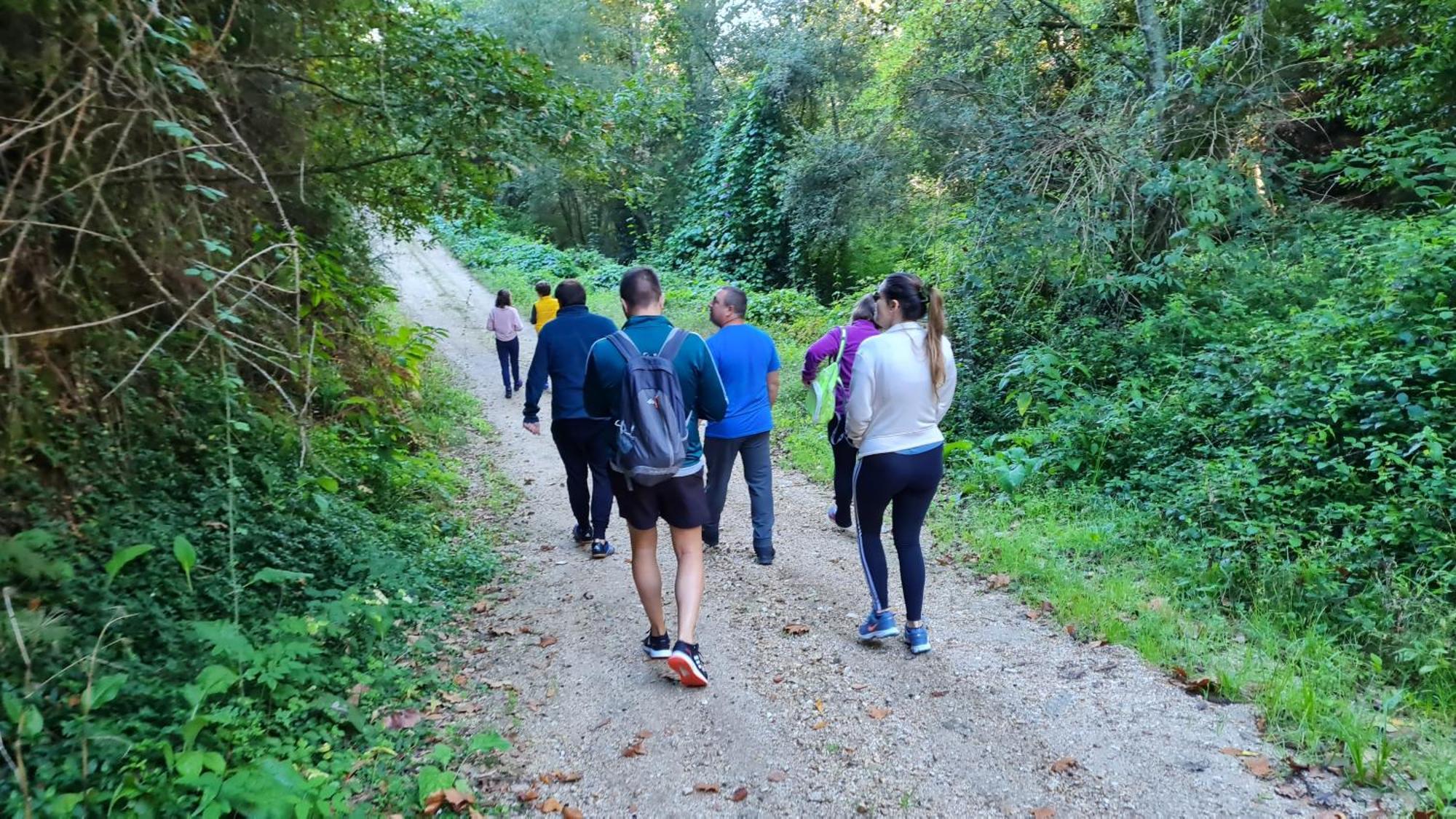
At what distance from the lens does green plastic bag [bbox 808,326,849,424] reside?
5715mm

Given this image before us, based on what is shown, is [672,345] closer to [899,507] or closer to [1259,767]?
[899,507]

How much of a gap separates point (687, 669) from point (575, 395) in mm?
2494

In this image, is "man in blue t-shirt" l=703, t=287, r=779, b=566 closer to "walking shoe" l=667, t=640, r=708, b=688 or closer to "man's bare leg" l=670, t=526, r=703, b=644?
"man's bare leg" l=670, t=526, r=703, b=644

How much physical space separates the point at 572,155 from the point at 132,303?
13.8ft

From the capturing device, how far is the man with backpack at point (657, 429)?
412cm

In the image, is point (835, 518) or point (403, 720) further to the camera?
point (835, 518)

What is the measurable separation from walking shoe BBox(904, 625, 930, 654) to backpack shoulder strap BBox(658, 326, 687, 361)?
203cm

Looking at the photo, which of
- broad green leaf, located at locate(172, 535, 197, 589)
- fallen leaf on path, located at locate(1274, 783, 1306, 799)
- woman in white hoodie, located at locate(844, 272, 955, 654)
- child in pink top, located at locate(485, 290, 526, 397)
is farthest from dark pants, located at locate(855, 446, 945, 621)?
child in pink top, located at locate(485, 290, 526, 397)

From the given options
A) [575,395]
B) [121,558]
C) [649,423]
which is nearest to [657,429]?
[649,423]

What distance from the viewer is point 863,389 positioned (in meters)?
4.30

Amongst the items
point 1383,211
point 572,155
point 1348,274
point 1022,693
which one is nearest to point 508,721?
point 1022,693

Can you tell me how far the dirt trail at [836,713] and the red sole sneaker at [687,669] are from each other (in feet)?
0.34

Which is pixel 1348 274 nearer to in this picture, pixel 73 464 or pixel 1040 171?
pixel 1040 171

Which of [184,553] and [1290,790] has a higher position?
[184,553]
